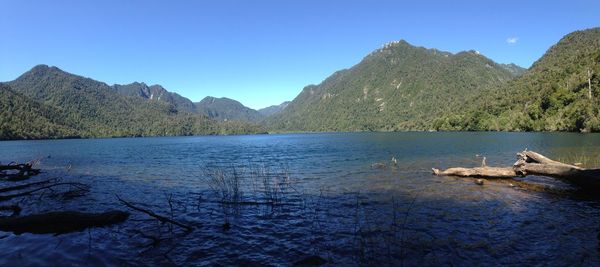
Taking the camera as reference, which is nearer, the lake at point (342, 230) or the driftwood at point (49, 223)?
the lake at point (342, 230)

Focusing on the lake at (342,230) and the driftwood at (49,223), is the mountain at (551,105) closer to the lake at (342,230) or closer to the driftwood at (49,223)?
the lake at (342,230)

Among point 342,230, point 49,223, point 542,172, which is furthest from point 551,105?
point 49,223

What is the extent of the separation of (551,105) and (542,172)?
129 metres

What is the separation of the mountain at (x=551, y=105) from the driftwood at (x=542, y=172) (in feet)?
290

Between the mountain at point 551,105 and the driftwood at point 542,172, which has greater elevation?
the mountain at point 551,105

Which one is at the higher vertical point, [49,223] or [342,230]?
[49,223]

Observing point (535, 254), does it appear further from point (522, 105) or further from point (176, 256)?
point (522, 105)

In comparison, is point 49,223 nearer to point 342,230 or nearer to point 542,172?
point 342,230

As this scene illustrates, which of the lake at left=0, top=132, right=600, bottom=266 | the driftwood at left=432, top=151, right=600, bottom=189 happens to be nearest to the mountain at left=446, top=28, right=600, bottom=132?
the driftwood at left=432, top=151, right=600, bottom=189

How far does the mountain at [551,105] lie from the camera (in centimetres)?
9900

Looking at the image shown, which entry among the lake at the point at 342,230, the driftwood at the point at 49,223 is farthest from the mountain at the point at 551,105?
the driftwood at the point at 49,223

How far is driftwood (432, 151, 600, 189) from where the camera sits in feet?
59.2

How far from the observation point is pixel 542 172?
22.0 meters

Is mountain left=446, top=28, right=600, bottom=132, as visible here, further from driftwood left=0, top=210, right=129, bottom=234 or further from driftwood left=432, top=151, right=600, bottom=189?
driftwood left=0, top=210, right=129, bottom=234
